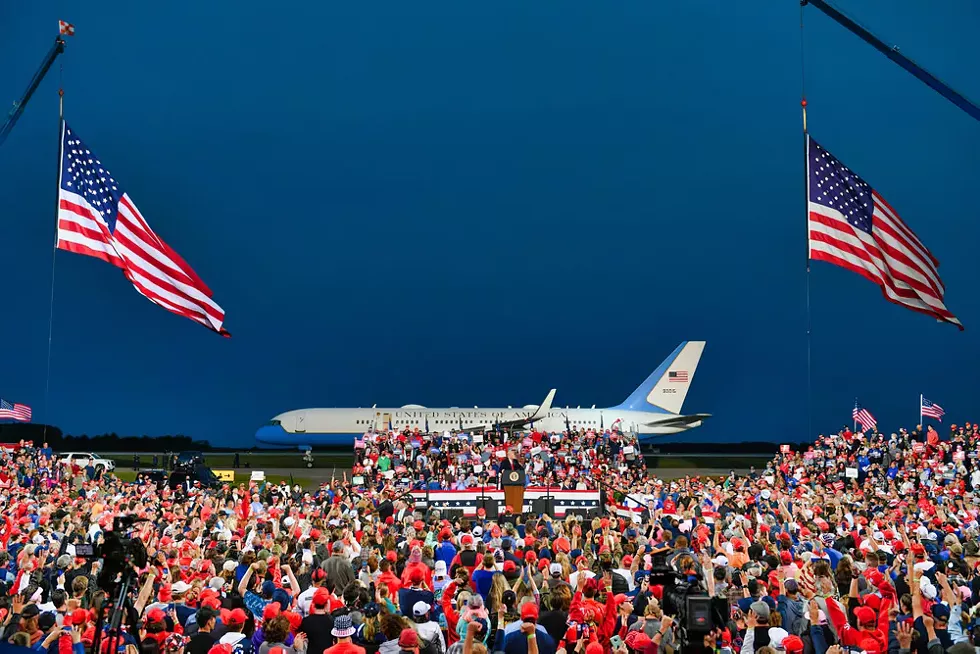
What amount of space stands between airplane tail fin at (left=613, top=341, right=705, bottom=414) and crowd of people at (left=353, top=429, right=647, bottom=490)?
71.6 ft

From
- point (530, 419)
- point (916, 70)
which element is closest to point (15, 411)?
point (530, 419)

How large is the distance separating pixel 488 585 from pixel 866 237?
9.54 meters

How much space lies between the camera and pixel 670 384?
206 feet

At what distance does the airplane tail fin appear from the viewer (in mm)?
62625

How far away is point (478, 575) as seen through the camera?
35.5 feet

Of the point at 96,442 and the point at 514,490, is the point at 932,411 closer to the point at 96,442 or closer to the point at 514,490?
the point at 514,490

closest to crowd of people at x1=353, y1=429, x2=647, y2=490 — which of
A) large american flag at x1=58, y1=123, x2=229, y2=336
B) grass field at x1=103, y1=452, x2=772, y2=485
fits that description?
grass field at x1=103, y1=452, x2=772, y2=485

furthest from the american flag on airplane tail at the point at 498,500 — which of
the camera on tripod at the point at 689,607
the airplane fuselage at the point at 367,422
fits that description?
the airplane fuselage at the point at 367,422

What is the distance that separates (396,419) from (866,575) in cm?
4770

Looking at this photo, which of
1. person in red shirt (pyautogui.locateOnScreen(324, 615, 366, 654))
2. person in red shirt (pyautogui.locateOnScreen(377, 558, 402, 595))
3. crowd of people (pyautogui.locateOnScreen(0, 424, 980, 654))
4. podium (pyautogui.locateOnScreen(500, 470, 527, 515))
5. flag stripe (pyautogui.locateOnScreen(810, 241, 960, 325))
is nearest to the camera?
person in red shirt (pyautogui.locateOnScreen(324, 615, 366, 654))

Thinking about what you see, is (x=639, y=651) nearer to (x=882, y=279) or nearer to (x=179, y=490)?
(x=882, y=279)

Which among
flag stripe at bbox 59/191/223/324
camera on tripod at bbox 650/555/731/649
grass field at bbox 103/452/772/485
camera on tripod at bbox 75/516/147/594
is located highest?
flag stripe at bbox 59/191/223/324

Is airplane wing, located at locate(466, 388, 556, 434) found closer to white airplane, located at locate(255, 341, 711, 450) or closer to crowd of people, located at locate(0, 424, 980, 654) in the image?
white airplane, located at locate(255, 341, 711, 450)

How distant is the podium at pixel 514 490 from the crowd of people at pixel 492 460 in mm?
5044
